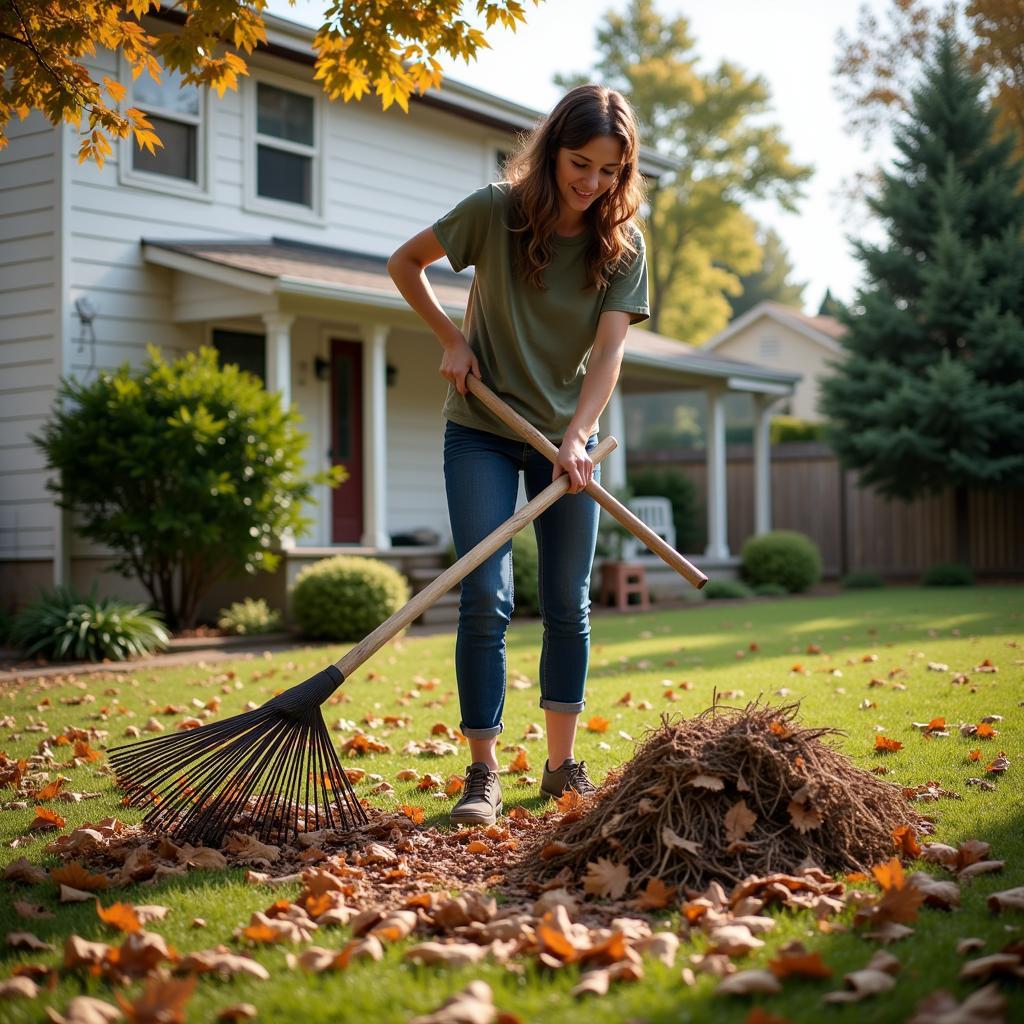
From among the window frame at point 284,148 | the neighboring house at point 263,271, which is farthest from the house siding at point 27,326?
the window frame at point 284,148

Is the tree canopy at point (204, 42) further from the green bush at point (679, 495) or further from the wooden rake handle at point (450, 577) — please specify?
the green bush at point (679, 495)

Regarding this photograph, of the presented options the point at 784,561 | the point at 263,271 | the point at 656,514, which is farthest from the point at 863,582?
the point at 263,271

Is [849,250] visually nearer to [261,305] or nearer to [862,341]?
[862,341]

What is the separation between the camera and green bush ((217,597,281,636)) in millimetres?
10180

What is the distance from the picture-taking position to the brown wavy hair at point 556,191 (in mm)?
3385

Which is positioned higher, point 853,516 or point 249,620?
point 853,516

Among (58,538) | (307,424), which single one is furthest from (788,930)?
(307,424)

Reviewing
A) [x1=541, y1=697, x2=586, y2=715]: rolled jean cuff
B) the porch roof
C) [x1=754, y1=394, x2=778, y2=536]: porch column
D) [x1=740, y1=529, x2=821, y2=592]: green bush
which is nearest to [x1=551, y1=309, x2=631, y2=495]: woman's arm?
[x1=541, y1=697, x2=586, y2=715]: rolled jean cuff

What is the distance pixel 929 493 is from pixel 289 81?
11866 mm

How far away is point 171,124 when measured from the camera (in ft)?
38.3

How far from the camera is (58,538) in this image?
34.7 ft

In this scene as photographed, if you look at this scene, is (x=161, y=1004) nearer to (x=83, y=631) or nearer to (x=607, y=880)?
(x=607, y=880)

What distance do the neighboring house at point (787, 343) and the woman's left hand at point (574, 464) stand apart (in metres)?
29.1

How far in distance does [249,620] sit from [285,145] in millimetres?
5663
